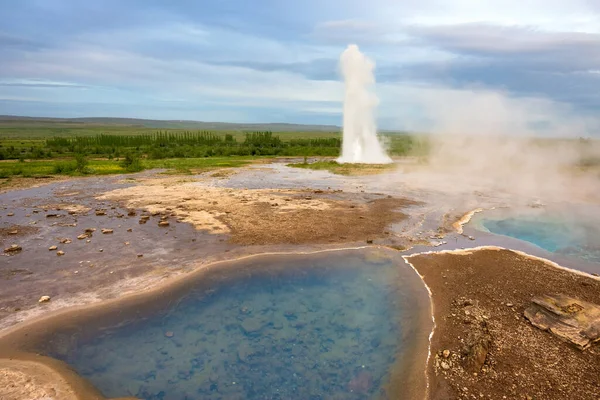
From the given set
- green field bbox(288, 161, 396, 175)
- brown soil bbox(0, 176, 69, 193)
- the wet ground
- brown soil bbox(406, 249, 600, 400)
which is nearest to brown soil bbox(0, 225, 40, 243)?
the wet ground

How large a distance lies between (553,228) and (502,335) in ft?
34.4

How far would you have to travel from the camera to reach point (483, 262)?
10242 millimetres

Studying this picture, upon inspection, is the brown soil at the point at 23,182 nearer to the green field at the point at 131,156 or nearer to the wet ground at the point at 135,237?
the green field at the point at 131,156

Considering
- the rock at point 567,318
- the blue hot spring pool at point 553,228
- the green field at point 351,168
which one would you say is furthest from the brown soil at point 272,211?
the green field at point 351,168

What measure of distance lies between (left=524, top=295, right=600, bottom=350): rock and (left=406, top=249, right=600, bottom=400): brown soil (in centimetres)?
13

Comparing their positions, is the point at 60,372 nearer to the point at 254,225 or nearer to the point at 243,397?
the point at 243,397

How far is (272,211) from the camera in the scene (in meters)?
16.3

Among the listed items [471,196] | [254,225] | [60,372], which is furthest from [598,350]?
[471,196]

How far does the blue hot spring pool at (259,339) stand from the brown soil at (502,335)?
509mm

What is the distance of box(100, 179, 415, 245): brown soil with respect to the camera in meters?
13.0

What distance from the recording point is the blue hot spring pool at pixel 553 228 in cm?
1237

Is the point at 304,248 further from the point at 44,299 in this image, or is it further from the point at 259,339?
the point at 44,299

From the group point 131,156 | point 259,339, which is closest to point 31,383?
point 259,339

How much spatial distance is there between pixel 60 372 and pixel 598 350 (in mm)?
8569
